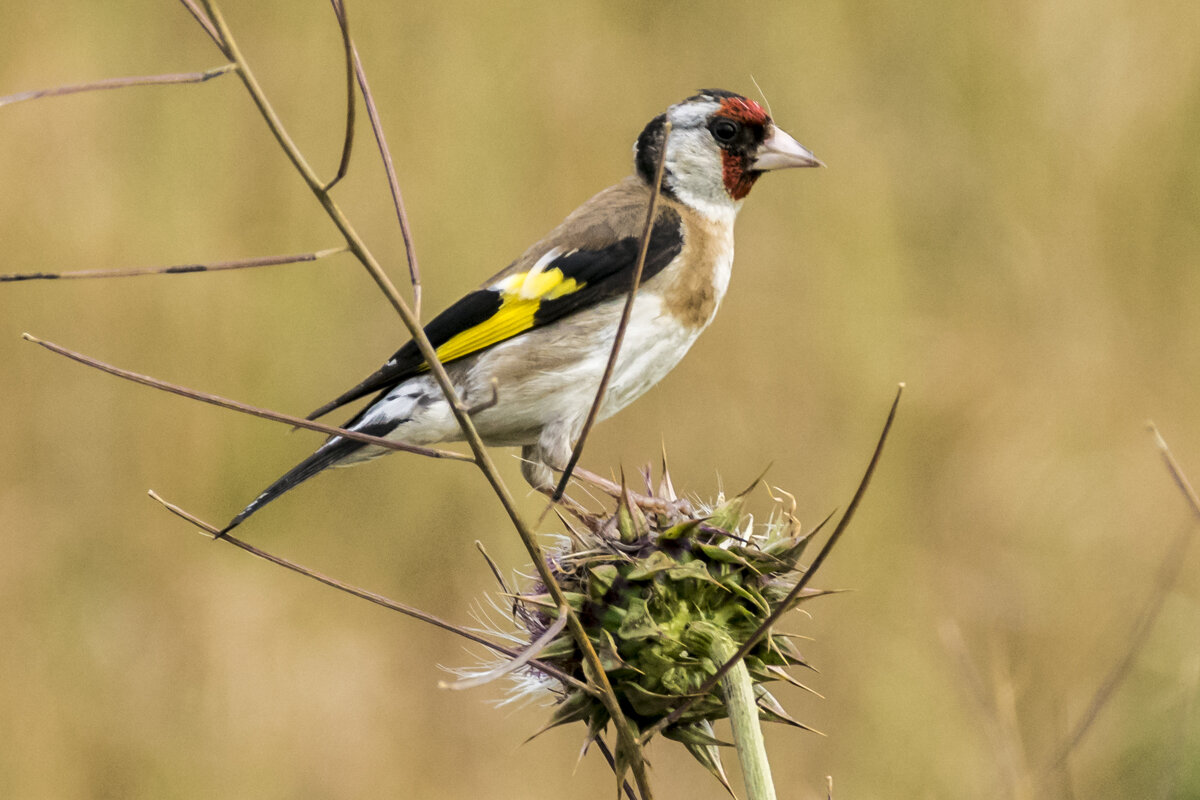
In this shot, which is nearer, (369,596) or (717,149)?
(369,596)

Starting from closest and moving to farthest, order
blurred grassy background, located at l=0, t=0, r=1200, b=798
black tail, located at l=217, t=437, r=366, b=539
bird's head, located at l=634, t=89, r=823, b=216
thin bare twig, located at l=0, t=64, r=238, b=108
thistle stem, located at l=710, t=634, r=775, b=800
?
thin bare twig, located at l=0, t=64, r=238, b=108 → thistle stem, located at l=710, t=634, r=775, b=800 → black tail, located at l=217, t=437, r=366, b=539 → bird's head, located at l=634, t=89, r=823, b=216 → blurred grassy background, located at l=0, t=0, r=1200, b=798

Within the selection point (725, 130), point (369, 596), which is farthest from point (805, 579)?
point (725, 130)

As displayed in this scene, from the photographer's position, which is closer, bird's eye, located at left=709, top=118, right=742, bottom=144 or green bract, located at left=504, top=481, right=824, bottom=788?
green bract, located at left=504, top=481, right=824, bottom=788

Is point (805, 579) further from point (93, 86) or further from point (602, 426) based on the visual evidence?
point (602, 426)

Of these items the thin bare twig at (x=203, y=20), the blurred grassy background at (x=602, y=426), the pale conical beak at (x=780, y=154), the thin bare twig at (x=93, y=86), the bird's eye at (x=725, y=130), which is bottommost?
the blurred grassy background at (x=602, y=426)

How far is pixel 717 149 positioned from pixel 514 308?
65cm

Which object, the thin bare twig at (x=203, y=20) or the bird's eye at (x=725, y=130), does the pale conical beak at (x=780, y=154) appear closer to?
the bird's eye at (x=725, y=130)

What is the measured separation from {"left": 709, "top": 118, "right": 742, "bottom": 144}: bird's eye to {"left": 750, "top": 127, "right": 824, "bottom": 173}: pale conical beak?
76mm

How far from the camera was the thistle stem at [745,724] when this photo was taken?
167 cm

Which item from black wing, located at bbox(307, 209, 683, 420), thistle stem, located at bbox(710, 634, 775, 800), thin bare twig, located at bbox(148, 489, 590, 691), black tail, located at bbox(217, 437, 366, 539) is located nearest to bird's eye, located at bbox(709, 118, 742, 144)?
black wing, located at bbox(307, 209, 683, 420)

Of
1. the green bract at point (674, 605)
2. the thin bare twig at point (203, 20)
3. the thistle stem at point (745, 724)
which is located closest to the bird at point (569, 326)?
the green bract at point (674, 605)

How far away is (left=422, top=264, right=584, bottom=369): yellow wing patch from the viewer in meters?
2.82

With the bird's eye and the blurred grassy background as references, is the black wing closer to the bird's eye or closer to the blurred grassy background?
the bird's eye

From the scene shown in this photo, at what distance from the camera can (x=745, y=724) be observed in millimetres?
1770
